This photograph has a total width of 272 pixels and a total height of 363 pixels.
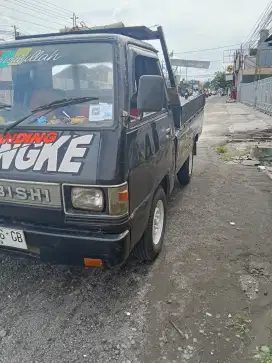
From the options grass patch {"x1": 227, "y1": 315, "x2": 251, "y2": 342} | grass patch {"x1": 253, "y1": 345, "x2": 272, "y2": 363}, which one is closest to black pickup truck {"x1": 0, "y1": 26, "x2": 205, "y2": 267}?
grass patch {"x1": 227, "y1": 315, "x2": 251, "y2": 342}

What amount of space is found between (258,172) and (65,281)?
17.7ft

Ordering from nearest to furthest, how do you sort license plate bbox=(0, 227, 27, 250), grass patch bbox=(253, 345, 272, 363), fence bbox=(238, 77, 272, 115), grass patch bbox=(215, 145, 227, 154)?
grass patch bbox=(253, 345, 272, 363), license plate bbox=(0, 227, 27, 250), grass patch bbox=(215, 145, 227, 154), fence bbox=(238, 77, 272, 115)

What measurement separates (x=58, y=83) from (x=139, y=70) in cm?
75

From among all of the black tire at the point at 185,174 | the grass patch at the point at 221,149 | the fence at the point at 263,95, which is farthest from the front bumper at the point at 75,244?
the fence at the point at 263,95

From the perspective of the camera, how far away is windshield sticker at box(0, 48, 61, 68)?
279cm

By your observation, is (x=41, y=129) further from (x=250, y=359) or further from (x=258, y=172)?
(x=258, y=172)

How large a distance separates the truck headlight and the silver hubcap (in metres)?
1.18

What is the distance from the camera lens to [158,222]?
3596mm

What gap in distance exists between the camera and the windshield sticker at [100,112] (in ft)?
8.16

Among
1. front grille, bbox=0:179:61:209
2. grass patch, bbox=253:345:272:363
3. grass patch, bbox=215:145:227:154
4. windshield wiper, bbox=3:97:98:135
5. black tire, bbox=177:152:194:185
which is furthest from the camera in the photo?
grass patch, bbox=215:145:227:154

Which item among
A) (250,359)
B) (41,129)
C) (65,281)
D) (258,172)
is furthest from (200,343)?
(258,172)

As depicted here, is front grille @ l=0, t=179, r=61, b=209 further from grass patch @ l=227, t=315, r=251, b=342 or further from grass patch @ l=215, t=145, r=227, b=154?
grass patch @ l=215, t=145, r=227, b=154

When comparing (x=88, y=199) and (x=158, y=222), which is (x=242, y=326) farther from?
(x=88, y=199)

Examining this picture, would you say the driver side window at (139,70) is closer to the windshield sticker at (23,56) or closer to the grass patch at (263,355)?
the windshield sticker at (23,56)
